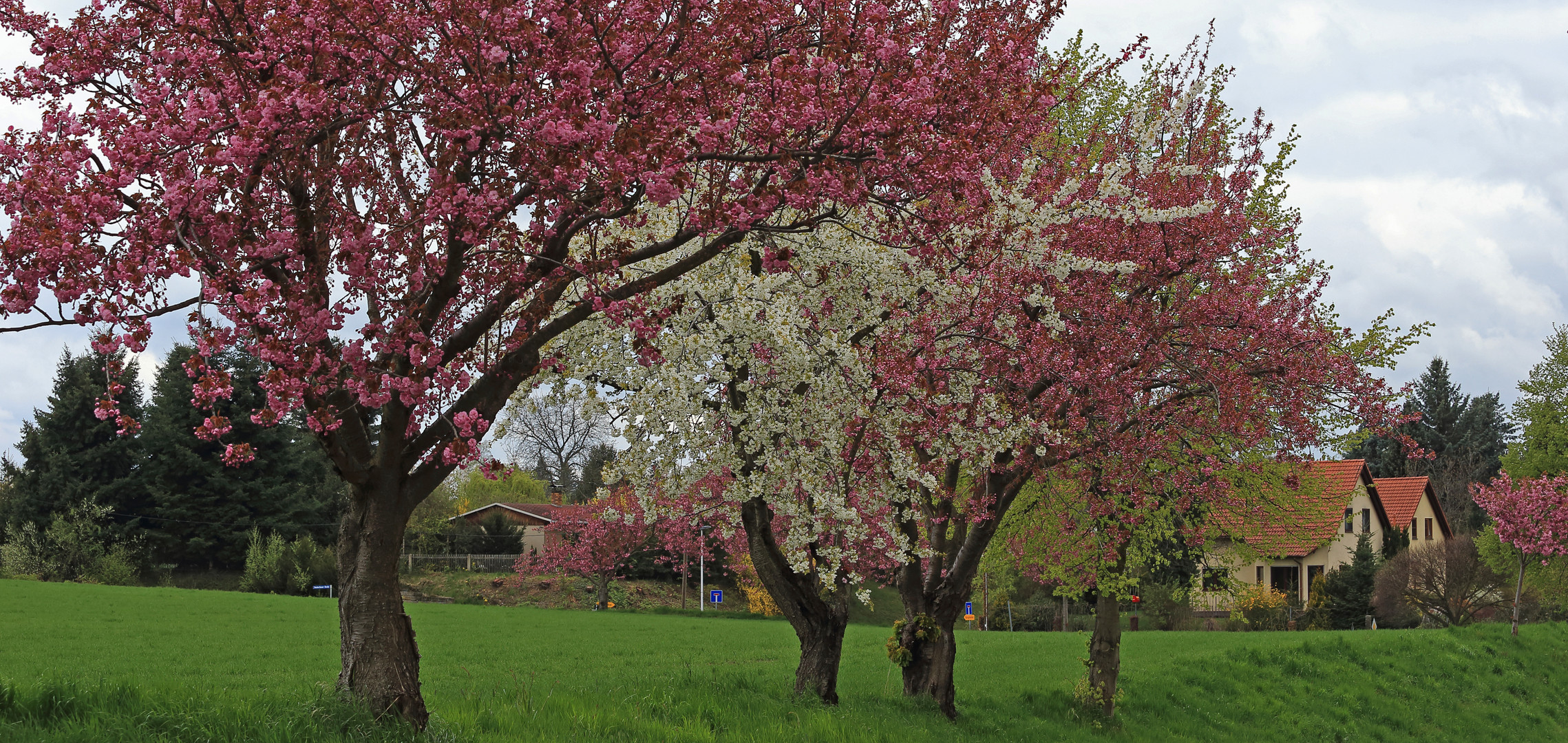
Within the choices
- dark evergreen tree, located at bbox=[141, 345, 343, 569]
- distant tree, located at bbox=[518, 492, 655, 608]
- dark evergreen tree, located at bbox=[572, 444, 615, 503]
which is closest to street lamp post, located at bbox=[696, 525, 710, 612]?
distant tree, located at bbox=[518, 492, 655, 608]

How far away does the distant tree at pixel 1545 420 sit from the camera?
35.9 m

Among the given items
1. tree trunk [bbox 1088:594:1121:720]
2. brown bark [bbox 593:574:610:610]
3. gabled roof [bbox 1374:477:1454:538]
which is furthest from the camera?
gabled roof [bbox 1374:477:1454:538]

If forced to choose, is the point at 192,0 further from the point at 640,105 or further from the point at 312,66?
the point at 640,105

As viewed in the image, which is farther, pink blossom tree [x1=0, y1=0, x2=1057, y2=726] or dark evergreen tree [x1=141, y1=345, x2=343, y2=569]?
dark evergreen tree [x1=141, y1=345, x2=343, y2=569]

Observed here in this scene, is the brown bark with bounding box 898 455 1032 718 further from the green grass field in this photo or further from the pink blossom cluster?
the pink blossom cluster

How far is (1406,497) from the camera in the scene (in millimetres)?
57156

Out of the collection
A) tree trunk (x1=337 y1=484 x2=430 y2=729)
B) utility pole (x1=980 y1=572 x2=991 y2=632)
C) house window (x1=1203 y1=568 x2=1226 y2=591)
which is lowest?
utility pole (x1=980 y1=572 x2=991 y2=632)

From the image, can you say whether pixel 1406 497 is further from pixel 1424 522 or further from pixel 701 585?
pixel 701 585

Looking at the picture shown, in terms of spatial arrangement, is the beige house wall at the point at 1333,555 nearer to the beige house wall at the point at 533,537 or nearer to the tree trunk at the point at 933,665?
the beige house wall at the point at 533,537

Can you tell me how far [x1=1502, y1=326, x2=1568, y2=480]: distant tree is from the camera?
3594 cm

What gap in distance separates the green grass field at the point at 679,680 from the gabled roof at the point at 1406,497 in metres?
25.3

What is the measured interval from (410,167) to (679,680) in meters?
7.37

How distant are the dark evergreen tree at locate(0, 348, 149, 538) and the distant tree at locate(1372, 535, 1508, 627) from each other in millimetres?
55012

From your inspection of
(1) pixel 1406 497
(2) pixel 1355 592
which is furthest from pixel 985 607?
(1) pixel 1406 497
